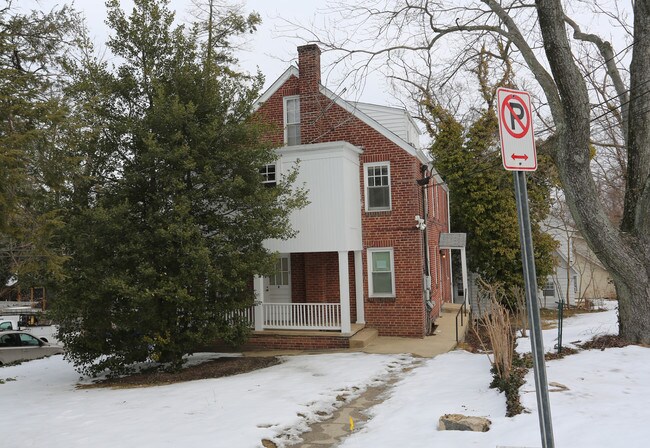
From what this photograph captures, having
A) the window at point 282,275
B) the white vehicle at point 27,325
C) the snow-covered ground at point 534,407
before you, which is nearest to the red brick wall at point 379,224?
the window at point 282,275

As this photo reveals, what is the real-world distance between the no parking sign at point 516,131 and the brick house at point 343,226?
35.3ft

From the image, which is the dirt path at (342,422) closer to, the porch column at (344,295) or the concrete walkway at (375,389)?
the concrete walkway at (375,389)

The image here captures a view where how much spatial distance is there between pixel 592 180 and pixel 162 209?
361 inches

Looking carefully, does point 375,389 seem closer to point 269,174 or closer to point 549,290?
point 269,174

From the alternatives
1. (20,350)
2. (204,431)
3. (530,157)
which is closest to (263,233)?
(204,431)

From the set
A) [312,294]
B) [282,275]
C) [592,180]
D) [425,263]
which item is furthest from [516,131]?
[282,275]

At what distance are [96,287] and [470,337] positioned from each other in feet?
40.2

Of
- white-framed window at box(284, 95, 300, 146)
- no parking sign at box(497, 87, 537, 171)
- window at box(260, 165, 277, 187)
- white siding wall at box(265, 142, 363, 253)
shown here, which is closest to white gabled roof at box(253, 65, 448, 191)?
white-framed window at box(284, 95, 300, 146)

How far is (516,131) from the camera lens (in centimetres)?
394

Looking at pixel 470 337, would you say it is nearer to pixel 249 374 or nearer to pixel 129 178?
pixel 249 374

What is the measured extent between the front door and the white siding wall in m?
1.76

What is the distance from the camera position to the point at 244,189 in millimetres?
12547

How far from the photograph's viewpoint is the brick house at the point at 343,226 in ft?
48.9

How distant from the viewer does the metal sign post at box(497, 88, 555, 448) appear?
3461 millimetres
